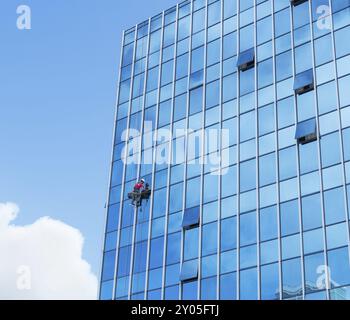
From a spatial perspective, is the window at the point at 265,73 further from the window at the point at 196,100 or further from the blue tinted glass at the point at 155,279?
the blue tinted glass at the point at 155,279

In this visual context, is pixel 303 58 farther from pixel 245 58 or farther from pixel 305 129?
pixel 305 129

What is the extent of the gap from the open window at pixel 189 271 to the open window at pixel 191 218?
2.29m

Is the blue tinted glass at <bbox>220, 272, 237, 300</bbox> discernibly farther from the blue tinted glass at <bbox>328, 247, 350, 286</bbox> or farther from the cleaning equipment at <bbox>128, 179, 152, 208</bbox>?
the cleaning equipment at <bbox>128, 179, 152, 208</bbox>

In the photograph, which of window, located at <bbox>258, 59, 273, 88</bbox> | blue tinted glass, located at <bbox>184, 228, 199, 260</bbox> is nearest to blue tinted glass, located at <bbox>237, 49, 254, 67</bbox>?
window, located at <bbox>258, 59, 273, 88</bbox>

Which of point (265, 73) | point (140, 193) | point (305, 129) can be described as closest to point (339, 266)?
point (305, 129)

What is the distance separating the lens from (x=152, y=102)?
1914 inches

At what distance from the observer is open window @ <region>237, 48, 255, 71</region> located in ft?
141

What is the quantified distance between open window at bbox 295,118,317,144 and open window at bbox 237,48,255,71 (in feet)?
21.5

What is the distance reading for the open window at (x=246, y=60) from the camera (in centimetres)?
4309

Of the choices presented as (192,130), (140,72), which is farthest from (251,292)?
(140,72)

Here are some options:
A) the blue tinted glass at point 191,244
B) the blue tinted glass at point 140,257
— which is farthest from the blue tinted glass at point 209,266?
the blue tinted glass at point 140,257
